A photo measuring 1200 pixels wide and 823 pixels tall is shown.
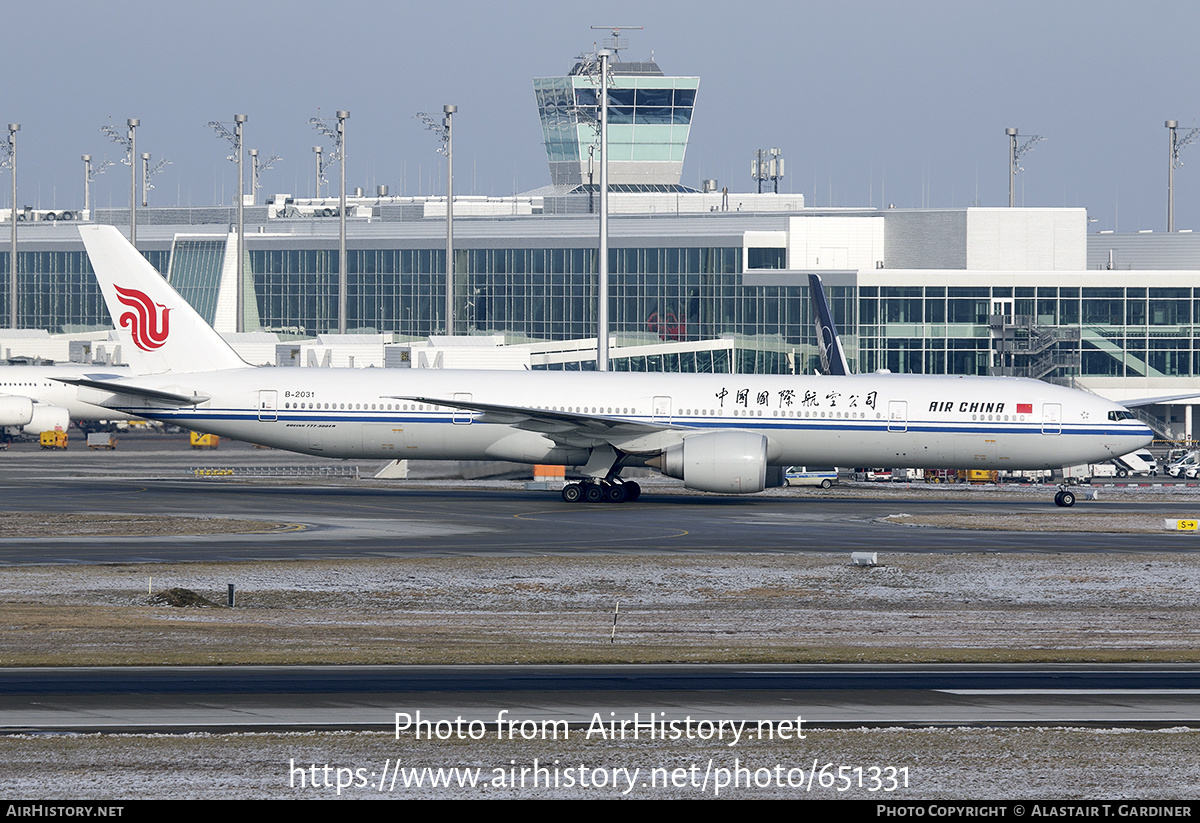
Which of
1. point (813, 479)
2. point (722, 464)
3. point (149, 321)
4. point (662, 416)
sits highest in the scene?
point (149, 321)

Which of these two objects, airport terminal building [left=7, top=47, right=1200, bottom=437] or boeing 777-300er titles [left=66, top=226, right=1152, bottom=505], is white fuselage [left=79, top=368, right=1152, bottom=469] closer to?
boeing 777-300er titles [left=66, top=226, right=1152, bottom=505]

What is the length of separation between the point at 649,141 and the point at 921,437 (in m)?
111

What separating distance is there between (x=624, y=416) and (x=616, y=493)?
2895 millimetres

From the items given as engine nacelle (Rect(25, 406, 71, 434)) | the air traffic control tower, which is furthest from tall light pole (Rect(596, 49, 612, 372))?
the air traffic control tower

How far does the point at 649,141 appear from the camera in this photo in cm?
15862

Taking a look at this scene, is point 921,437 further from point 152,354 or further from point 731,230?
point 731,230

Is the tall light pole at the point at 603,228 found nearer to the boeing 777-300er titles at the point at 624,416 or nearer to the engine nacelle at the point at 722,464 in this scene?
the boeing 777-300er titles at the point at 624,416

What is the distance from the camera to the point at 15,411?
3123 inches

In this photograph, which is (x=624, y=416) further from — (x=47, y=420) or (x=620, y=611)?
(x=47, y=420)

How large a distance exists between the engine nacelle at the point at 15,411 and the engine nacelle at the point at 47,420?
2.21ft

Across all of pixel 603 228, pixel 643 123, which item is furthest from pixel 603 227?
pixel 643 123

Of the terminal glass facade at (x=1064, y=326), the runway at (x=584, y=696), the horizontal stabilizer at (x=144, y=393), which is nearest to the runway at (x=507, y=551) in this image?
the runway at (x=584, y=696)

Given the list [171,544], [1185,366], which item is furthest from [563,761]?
[1185,366]

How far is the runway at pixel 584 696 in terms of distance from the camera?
18.3 metres
